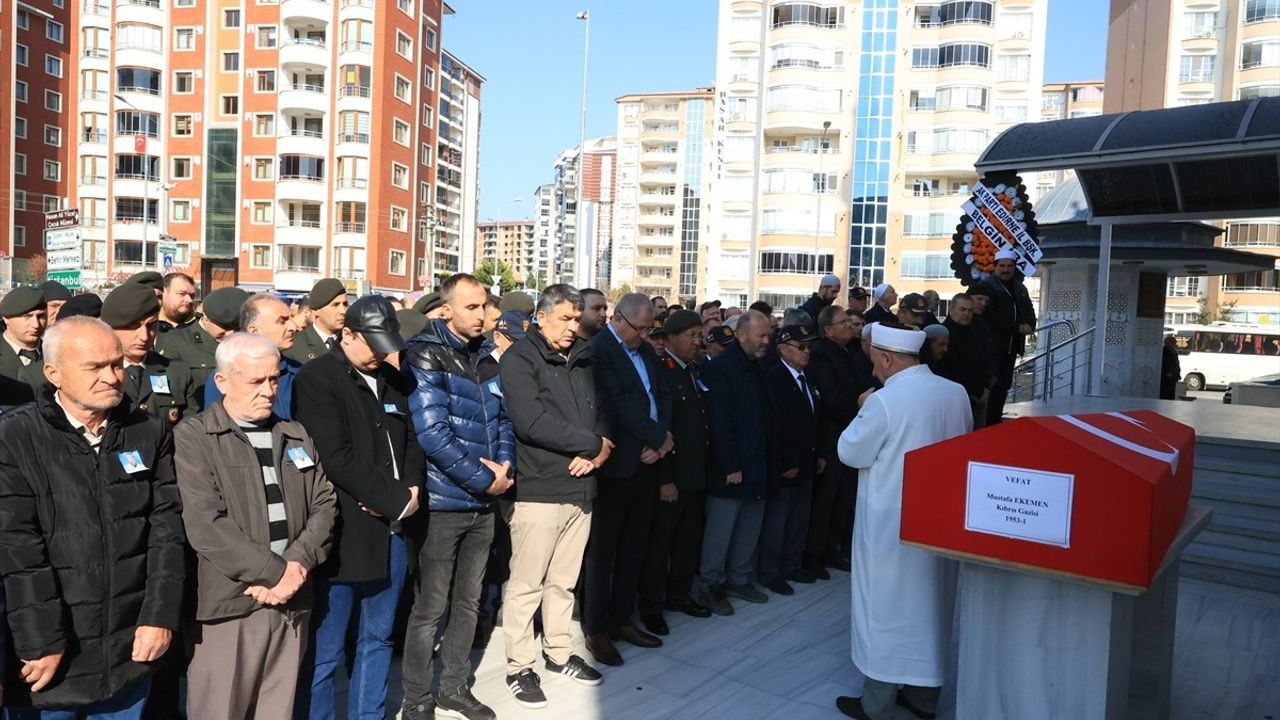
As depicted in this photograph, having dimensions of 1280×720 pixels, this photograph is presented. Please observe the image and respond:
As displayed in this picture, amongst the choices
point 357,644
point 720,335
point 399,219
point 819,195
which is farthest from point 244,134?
point 357,644

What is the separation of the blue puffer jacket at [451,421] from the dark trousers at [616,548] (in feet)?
3.19

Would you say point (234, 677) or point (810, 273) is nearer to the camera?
point (234, 677)

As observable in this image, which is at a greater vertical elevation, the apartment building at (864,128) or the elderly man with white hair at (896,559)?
the apartment building at (864,128)

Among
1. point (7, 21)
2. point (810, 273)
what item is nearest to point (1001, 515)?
point (810, 273)

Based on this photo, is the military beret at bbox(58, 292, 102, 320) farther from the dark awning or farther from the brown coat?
the dark awning

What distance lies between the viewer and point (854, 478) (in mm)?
7332

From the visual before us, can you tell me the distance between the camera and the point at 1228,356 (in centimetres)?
3312

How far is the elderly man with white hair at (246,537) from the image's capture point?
10.2 feet

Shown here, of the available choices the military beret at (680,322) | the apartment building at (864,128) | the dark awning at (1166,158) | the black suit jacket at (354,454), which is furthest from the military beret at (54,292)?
→ the apartment building at (864,128)

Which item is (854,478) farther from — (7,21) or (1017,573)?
(7,21)

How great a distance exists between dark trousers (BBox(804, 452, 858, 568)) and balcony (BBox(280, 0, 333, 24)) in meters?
50.2

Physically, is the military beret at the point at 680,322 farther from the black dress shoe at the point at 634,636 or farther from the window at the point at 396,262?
the window at the point at 396,262

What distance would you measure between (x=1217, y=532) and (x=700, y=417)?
4.76 metres

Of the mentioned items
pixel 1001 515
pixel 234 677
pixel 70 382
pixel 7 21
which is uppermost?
pixel 7 21
